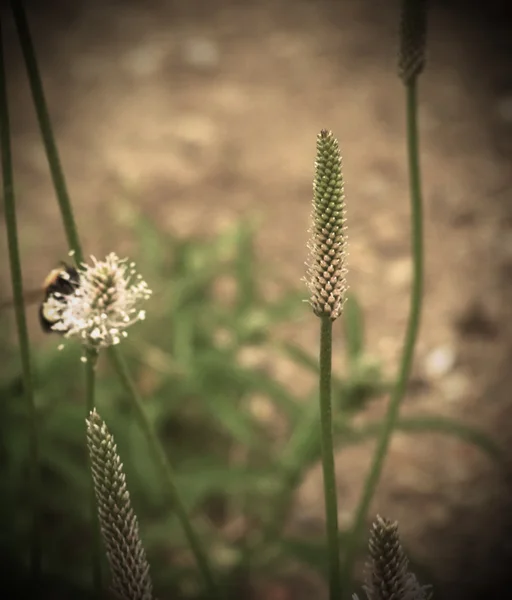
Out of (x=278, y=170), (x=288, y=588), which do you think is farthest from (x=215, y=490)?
(x=278, y=170)

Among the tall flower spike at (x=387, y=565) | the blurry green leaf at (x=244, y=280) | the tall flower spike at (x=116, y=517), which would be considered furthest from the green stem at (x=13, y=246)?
the blurry green leaf at (x=244, y=280)

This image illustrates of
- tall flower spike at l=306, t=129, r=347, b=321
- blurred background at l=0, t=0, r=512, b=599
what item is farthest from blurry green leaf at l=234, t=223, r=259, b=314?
tall flower spike at l=306, t=129, r=347, b=321

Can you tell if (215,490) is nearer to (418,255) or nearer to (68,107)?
(418,255)

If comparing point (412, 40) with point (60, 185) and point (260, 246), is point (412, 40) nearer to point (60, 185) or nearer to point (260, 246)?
point (60, 185)

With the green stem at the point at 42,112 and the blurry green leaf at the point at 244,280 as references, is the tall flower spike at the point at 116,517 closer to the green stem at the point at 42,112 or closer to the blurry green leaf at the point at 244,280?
the green stem at the point at 42,112

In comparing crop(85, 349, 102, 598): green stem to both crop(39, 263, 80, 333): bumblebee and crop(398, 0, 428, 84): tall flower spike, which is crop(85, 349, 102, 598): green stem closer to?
crop(39, 263, 80, 333): bumblebee

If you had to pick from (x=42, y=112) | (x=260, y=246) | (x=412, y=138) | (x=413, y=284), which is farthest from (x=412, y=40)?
(x=260, y=246)
